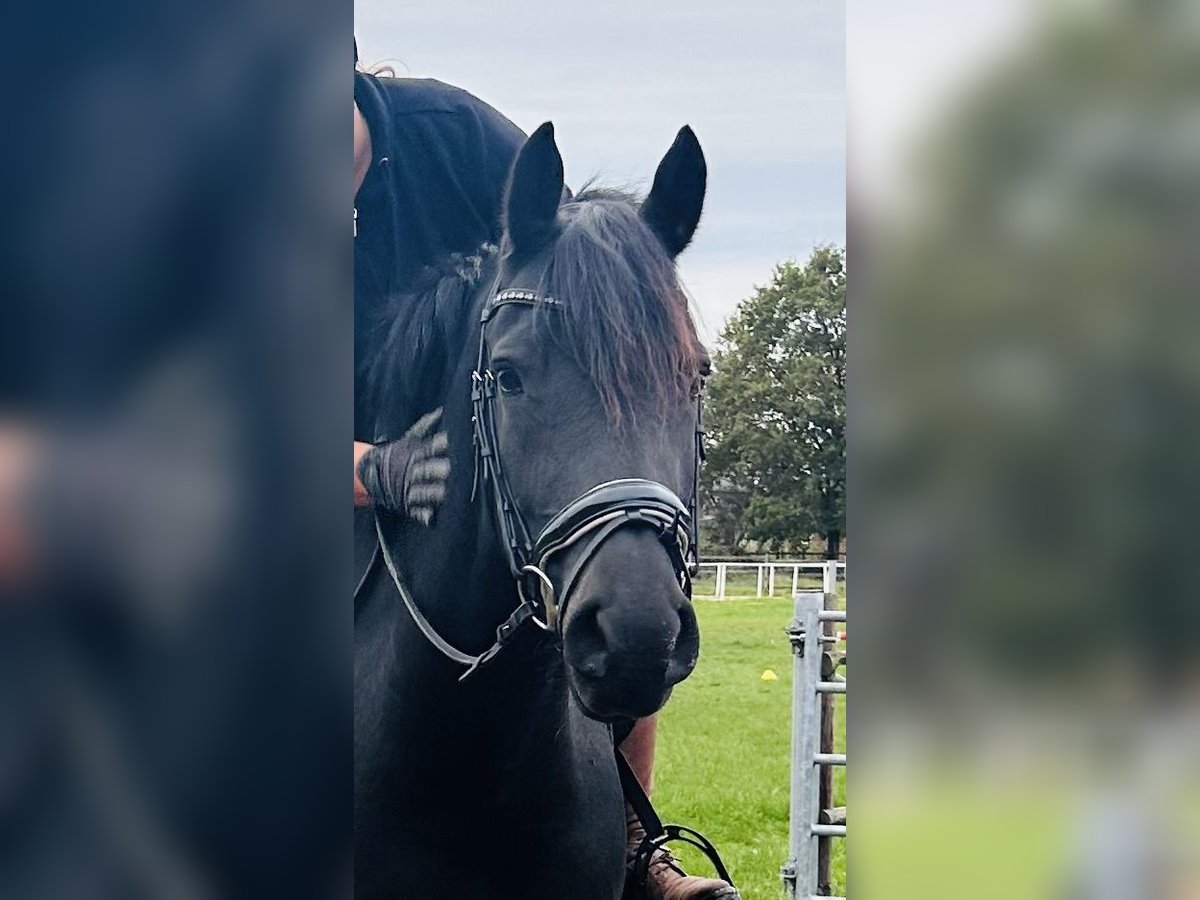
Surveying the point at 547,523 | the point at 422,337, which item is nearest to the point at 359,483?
the point at 422,337

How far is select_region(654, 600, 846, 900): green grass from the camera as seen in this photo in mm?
1785

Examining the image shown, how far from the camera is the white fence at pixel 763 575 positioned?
69.5 inches

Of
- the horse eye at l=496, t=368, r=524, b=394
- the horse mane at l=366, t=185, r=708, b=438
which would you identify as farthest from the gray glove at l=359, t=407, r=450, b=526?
the horse mane at l=366, t=185, r=708, b=438

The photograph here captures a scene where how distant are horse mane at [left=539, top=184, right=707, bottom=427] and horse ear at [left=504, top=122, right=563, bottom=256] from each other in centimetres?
3

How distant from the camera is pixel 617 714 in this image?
1.78 metres

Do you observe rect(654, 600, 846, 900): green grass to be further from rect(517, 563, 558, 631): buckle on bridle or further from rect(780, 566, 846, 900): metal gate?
rect(517, 563, 558, 631): buckle on bridle

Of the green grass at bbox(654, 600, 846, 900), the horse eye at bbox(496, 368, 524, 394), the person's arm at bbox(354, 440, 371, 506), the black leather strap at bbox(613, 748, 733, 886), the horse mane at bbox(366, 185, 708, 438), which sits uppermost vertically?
the horse mane at bbox(366, 185, 708, 438)

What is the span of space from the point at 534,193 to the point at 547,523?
46 centimetres

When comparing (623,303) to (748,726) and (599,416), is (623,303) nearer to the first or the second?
(599,416)

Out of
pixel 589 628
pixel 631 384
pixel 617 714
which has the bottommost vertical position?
pixel 617 714
